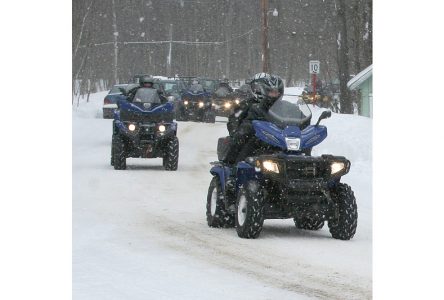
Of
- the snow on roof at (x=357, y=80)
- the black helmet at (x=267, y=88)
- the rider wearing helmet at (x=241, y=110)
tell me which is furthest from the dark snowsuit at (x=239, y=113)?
the snow on roof at (x=357, y=80)

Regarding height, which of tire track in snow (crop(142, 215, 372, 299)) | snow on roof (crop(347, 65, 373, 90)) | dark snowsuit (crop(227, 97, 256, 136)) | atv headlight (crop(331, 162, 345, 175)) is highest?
snow on roof (crop(347, 65, 373, 90))

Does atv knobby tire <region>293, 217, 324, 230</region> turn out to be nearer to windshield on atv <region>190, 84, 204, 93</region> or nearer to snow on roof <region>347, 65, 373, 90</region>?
snow on roof <region>347, 65, 373, 90</region>

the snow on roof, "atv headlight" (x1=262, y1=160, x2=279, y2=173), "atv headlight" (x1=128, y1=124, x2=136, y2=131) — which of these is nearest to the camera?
"atv headlight" (x1=262, y1=160, x2=279, y2=173)

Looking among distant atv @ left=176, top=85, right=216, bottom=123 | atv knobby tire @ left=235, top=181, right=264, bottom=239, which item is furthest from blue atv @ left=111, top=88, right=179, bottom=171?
distant atv @ left=176, top=85, right=216, bottom=123

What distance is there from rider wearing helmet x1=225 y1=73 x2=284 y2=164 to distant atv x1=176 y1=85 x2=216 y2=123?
24644 mm

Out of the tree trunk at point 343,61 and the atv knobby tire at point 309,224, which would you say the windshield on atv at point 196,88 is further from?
the atv knobby tire at point 309,224

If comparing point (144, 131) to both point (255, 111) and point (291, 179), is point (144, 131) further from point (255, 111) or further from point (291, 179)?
point (291, 179)

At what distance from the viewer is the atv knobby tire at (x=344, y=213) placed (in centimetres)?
1105

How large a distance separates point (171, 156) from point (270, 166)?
382 inches

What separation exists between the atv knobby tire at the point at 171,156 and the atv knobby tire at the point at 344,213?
9561mm

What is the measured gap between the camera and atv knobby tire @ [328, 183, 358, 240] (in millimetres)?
11055
